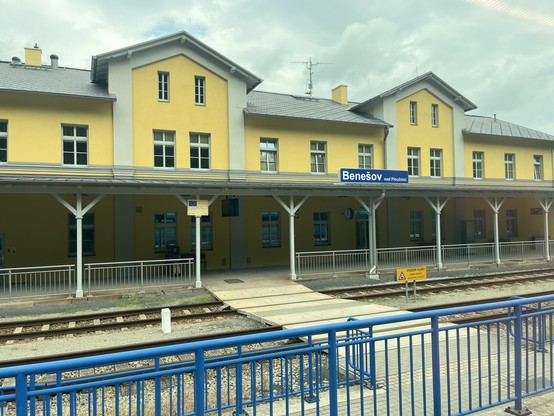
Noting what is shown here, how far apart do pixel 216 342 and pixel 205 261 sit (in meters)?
15.7

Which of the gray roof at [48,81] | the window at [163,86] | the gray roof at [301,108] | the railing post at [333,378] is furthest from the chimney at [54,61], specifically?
the railing post at [333,378]

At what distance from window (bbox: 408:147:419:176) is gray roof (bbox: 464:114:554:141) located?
3.81 m

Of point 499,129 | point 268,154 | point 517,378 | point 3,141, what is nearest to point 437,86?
point 499,129

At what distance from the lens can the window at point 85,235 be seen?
16734 mm

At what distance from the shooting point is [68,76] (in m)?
19.2

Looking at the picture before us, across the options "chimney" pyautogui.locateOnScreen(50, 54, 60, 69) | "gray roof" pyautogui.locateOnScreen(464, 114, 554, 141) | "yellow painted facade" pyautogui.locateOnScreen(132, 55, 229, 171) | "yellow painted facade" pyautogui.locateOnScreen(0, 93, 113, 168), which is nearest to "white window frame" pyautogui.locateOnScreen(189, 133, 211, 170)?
"yellow painted facade" pyautogui.locateOnScreen(132, 55, 229, 171)

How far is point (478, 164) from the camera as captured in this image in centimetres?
2548

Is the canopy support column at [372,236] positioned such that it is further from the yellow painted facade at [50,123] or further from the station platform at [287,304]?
the yellow painted facade at [50,123]

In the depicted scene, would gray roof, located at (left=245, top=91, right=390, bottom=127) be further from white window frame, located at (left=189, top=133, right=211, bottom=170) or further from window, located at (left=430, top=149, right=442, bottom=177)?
window, located at (left=430, top=149, right=442, bottom=177)

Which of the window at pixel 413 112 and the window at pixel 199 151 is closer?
the window at pixel 199 151

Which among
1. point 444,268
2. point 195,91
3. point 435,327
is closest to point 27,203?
point 195,91

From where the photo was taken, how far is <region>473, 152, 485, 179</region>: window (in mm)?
25312

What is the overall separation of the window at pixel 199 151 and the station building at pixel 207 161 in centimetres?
5

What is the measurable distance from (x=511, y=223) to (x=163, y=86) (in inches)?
943
